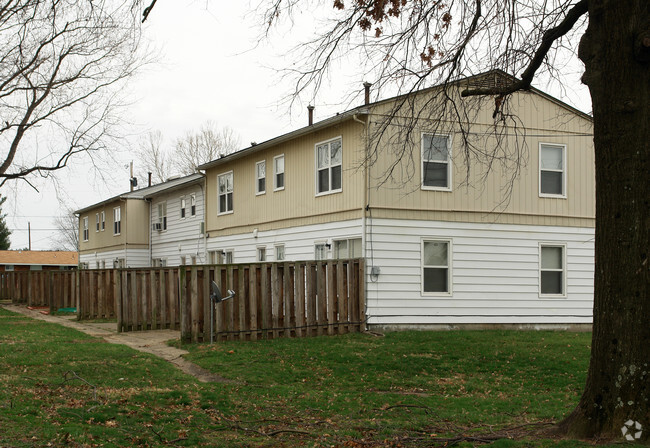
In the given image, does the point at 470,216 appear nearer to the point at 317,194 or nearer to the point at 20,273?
the point at 317,194

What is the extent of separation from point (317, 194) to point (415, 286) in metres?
3.95

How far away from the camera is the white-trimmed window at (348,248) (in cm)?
1917

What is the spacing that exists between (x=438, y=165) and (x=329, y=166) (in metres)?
2.99

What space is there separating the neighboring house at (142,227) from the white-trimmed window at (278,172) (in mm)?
7312

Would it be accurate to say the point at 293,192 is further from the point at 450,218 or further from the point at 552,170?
the point at 552,170

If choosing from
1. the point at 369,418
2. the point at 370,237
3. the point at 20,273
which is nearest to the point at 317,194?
the point at 370,237

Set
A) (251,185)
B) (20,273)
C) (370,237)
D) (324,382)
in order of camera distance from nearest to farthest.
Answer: (324,382), (370,237), (251,185), (20,273)

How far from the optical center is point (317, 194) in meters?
20.8

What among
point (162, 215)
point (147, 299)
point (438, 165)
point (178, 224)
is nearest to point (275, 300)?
point (147, 299)

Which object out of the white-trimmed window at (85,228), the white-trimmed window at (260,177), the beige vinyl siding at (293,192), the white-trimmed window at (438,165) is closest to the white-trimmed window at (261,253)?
the beige vinyl siding at (293,192)

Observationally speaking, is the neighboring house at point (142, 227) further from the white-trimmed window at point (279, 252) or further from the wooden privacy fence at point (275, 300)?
the wooden privacy fence at point (275, 300)

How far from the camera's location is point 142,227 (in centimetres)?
3806

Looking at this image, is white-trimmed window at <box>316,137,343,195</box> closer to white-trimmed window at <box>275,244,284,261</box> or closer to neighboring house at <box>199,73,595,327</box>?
neighboring house at <box>199,73,595,327</box>

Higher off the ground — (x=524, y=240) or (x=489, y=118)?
(x=489, y=118)
